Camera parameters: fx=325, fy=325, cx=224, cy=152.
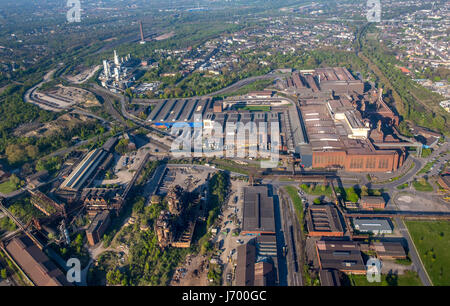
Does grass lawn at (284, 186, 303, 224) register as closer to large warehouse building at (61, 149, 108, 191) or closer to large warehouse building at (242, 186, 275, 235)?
large warehouse building at (242, 186, 275, 235)

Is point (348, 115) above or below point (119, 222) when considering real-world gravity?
above

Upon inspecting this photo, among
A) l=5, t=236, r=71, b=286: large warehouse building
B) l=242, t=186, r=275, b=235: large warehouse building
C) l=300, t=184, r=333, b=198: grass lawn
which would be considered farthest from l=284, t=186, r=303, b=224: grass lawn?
l=5, t=236, r=71, b=286: large warehouse building

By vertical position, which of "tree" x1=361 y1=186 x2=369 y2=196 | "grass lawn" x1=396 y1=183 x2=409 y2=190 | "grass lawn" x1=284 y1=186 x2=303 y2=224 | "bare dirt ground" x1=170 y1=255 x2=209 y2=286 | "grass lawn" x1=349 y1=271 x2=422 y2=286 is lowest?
"bare dirt ground" x1=170 y1=255 x2=209 y2=286

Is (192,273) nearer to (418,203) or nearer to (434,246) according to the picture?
(434,246)

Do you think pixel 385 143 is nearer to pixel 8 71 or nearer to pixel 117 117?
pixel 117 117

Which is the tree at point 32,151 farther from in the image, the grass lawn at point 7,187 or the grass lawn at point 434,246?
the grass lawn at point 434,246

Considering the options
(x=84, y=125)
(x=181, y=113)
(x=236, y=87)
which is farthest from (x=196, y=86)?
(x=84, y=125)
